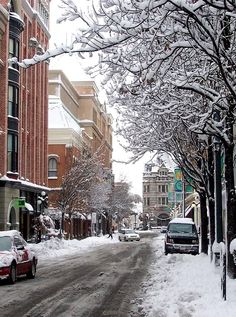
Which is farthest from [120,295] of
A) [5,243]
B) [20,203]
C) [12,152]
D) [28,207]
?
[28,207]

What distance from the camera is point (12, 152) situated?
44.9 metres

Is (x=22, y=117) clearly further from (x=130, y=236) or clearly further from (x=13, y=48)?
(x=130, y=236)

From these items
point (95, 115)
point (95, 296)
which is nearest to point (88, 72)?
point (95, 296)

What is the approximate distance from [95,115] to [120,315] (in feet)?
313

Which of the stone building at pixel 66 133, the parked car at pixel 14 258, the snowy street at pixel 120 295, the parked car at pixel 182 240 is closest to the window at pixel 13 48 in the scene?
the parked car at pixel 182 240

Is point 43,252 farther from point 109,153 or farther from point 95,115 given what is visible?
point 109,153

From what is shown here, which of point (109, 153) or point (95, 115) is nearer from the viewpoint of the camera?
point (95, 115)

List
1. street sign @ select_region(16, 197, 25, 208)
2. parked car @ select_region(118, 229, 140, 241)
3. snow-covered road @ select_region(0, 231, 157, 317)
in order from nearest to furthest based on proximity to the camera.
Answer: snow-covered road @ select_region(0, 231, 157, 317), street sign @ select_region(16, 197, 25, 208), parked car @ select_region(118, 229, 140, 241)

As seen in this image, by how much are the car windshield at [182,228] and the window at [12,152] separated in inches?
595

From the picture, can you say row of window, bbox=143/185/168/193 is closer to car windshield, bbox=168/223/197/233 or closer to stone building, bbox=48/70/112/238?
stone building, bbox=48/70/112/238

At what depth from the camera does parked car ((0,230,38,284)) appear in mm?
18000

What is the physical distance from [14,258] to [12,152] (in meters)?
27.1

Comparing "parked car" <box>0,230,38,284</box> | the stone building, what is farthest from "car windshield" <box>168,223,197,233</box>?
the stone building

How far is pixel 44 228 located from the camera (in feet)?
152
